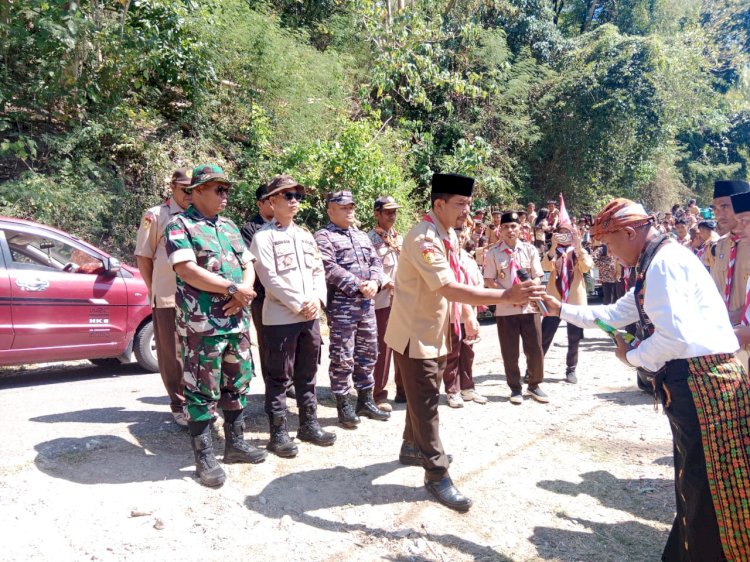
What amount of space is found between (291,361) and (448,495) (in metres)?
1.64

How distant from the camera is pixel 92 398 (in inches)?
225

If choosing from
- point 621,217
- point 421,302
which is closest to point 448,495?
point 421,302

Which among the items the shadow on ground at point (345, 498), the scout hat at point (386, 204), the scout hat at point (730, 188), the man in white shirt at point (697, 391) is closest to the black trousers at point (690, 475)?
the man in white shirt at point (697, 391)

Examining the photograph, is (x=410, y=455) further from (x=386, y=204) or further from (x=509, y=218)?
(x=509, y=218)

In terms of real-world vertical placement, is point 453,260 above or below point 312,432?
above

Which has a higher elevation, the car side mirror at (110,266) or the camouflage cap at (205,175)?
the camouflage cap at (205,175)

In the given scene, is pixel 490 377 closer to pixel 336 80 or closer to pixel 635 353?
pixel 635 353

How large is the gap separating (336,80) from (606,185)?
38.4ft

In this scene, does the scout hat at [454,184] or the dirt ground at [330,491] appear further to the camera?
the scout hat at [454,184]

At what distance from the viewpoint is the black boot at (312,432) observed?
15.9ft

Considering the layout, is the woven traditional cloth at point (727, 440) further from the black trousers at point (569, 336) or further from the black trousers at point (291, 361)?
the black trousers at point (569, 336)

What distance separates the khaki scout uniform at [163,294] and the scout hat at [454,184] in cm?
219

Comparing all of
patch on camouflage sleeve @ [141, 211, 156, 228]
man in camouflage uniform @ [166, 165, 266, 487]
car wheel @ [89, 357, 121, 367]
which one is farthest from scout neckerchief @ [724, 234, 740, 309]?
car wheel @ [89, 357, 121, 367]

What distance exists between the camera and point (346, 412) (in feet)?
17.5
